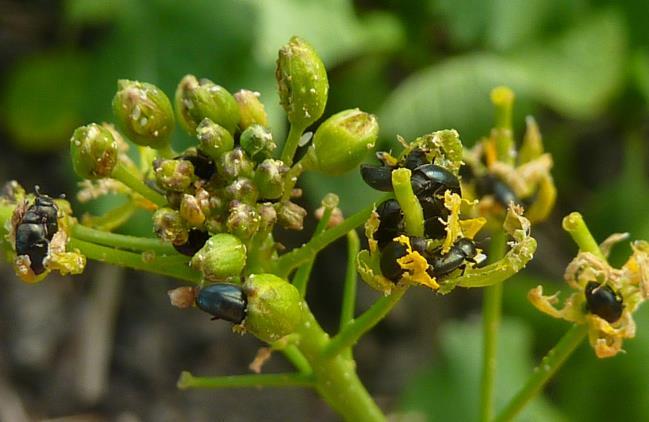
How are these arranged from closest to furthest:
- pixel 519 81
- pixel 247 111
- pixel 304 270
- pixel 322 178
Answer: pixel 247 111 < pixel 304 270 < pixel 519 81 < pixel 322 178

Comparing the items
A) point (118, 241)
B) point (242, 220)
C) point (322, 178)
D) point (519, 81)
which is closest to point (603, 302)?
point (242, 220)

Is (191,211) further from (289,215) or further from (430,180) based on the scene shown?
(430,180)

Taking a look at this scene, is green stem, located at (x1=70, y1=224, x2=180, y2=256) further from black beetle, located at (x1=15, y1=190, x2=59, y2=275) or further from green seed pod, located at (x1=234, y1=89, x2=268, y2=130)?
green seed pod, located at (x1=234, y1=89, x2=268, y2=130)

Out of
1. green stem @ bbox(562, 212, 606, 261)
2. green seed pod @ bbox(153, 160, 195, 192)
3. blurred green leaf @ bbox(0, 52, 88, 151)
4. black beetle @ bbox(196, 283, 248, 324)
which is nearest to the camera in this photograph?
black beetle @ bbox(196, 283, 248, 324)

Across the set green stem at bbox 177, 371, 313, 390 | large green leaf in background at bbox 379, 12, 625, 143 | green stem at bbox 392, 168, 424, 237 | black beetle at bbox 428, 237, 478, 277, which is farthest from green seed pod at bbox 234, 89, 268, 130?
large green leaf in background at bbox 379, 12, 625, 143

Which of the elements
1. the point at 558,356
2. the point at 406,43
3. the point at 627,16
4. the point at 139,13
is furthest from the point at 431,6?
the point at 558,356

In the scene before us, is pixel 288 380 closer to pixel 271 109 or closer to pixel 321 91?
pixel 321 91
